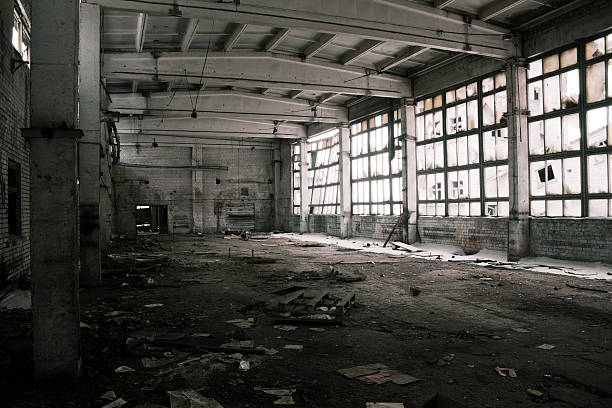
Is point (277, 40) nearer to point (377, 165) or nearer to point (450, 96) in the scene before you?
point (450, 96)

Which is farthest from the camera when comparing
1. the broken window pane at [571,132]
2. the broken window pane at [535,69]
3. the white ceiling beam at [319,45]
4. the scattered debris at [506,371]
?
the white ceiling beam at [319,45]

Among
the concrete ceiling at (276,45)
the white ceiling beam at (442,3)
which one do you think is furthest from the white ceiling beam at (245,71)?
the white ceiling beam at (442,3)

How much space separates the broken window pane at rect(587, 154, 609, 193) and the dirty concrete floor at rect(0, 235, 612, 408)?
101 inches

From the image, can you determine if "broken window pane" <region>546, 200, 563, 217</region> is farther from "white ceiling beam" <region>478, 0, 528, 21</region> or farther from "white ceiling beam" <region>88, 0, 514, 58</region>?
"white ceiling beam" <region>478, 0, 528, 21</region>

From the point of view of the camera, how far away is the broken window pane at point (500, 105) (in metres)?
12.3

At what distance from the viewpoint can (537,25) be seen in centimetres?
1115

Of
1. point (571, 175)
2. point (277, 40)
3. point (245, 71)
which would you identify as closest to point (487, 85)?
point (571, 175)

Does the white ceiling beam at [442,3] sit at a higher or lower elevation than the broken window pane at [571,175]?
higher

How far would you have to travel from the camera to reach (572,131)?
34.3 ft

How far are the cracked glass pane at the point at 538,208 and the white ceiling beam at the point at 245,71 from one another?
6.67 meters

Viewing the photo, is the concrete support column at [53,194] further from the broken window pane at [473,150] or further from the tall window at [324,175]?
the tall window at [324,175]

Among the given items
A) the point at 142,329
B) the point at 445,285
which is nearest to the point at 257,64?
the point at 445,285

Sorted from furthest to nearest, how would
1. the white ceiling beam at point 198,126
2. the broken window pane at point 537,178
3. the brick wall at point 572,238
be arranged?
1. the white ceiling beam at point 198,126
2. the broken window pane at point 537,178
3. the brick wall at point 572,238

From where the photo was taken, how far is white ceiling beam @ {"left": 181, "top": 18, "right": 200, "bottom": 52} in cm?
1085
